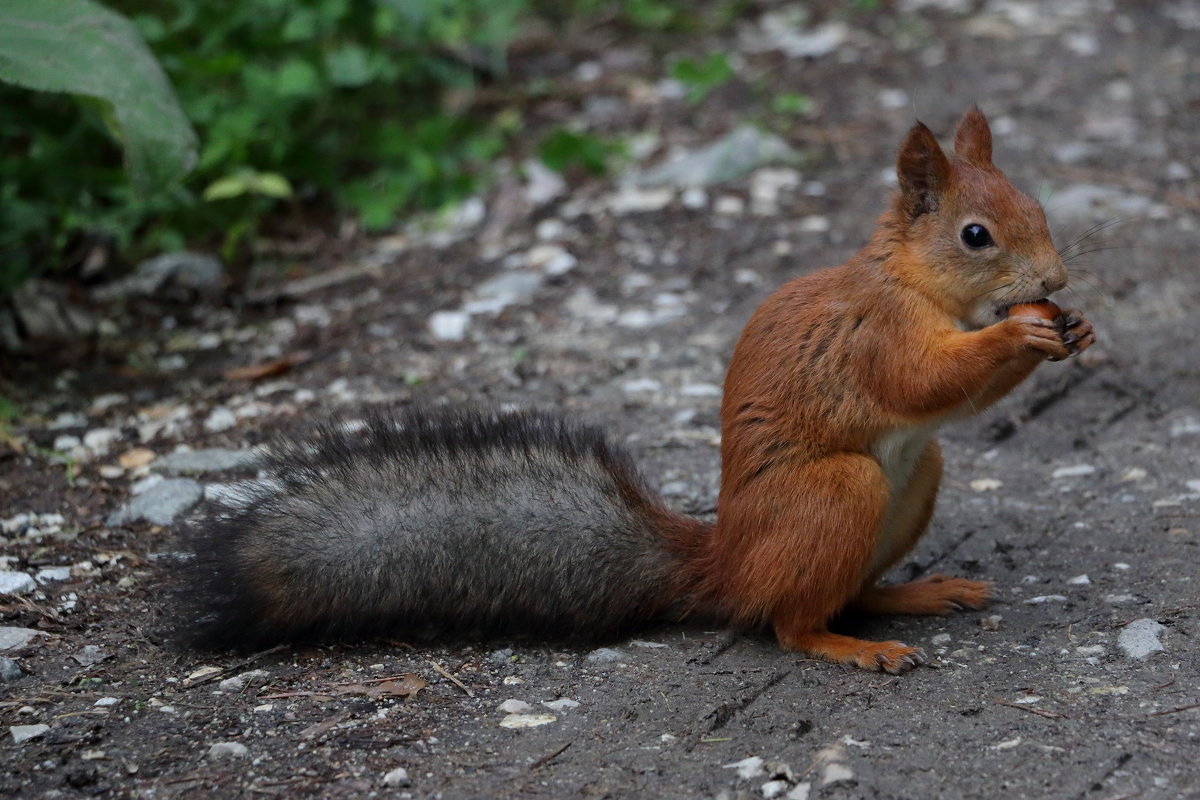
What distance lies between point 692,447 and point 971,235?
4.05 feet

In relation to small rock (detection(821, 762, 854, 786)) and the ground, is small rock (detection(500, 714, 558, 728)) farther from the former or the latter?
small rock (detection(821, 762, 854, 786))

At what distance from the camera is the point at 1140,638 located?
2.43 m

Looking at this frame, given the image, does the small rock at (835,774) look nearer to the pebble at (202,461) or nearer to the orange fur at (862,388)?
the orange fur at (862,388)

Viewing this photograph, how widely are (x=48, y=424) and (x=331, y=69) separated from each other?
6.56 ft

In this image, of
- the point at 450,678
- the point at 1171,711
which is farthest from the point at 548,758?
the point at 1171,711

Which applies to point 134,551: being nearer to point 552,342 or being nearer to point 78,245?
point 552,342

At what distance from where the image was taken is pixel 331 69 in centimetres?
507

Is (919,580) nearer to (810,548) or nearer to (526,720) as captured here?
(810,548)

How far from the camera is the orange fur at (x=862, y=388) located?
2420 millimetres

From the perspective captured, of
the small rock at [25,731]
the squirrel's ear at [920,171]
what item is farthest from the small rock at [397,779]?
the squirrel's ear at [920,171]

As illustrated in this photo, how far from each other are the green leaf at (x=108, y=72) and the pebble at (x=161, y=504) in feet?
2.79

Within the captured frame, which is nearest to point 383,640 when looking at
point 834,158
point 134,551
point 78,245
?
point 134,551

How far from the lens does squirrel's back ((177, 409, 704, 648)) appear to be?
238 centimetres

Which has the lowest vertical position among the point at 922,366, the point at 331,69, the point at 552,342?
the point at 552,342
